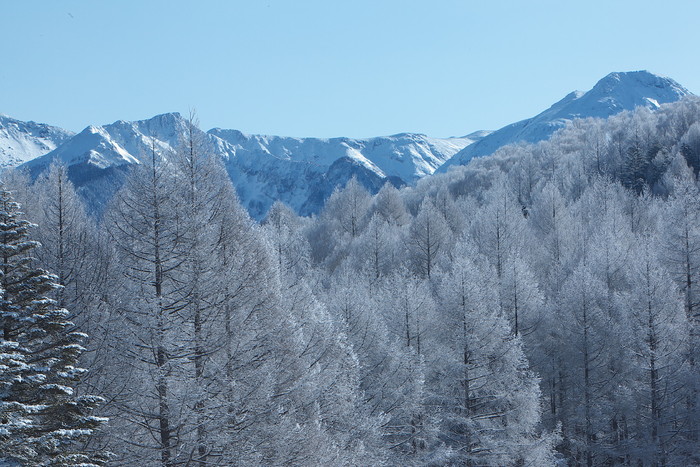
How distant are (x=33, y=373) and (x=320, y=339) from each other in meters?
9.25

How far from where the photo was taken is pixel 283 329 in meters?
13.9

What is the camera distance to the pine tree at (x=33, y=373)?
30.1 feet

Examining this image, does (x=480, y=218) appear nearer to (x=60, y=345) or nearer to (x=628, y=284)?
(x=628, y=284)

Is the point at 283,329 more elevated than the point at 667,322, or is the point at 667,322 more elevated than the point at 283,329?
the point at 283,329

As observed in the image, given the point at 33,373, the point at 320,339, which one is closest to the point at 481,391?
the point at 320,339

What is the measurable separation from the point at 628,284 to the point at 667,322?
8111 mm

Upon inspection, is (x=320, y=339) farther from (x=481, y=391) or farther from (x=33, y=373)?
(x=481, y=391)

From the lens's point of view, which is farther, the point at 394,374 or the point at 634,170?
the point at 634,170

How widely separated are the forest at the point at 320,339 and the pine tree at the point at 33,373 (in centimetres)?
5

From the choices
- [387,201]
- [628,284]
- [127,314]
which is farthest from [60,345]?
[387,201]

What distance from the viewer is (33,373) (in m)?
10.2

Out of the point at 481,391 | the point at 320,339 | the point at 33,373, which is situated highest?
the point at 33,373

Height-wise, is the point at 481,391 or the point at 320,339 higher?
the point at 320,339

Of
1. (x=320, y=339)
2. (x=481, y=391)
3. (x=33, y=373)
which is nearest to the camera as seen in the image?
(x=33, y=373)
